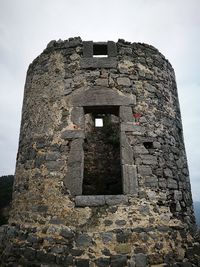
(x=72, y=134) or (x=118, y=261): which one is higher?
(x=72, y=134)

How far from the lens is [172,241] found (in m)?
4.30

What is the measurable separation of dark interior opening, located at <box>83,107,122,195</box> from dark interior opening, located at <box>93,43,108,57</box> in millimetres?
1437

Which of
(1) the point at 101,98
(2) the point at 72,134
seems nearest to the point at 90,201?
(2) the point at 72,134

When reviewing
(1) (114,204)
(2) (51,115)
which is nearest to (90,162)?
(2) (51,115)

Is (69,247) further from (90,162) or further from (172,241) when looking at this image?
(90,162)

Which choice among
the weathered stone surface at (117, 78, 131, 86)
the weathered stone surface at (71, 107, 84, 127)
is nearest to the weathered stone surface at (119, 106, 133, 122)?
the weathered stone surface at (117, 78, 131, 86)

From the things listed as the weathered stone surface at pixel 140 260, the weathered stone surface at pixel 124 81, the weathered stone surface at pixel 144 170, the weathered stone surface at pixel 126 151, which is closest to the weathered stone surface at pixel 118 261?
the weathered stone surface at pixel 140 260

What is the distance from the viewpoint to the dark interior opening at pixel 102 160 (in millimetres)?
6660

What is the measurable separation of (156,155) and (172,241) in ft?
4.93

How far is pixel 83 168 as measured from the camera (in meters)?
4.88

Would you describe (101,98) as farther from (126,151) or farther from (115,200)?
(115,200)

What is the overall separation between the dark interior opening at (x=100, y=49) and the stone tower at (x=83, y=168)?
0.9 inches

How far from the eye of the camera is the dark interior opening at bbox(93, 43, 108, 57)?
5.49 meters

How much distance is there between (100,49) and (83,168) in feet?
8.71
